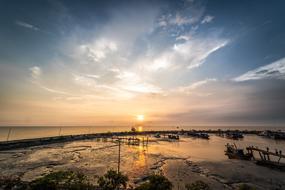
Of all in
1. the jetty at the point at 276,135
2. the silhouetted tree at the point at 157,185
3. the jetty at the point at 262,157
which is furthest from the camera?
the jetty at the point at 276,135

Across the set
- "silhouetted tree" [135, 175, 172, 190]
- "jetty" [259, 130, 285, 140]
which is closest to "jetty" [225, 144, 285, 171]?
"silhouetted tree" [135, 175, 172, 190]

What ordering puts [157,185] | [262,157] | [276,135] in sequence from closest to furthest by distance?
[157,185] → [262,157] → [276,135]

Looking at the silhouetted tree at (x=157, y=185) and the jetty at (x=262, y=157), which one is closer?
the silhouetted tree at (x=157, y=185)

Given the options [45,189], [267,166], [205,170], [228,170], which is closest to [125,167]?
[205,170]

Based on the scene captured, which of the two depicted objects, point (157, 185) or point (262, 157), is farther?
point (262, 157)

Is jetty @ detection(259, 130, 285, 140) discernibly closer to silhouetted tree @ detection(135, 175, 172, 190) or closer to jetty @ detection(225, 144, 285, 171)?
jetty @ detection(225, 144, 285, 171)

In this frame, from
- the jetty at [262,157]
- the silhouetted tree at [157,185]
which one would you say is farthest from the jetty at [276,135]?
the silhouetted tree at [157,185]

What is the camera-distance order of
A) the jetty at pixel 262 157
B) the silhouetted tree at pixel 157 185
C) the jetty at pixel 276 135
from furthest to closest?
the jetty at pixel 276 135 → the jetty at pixel 262 157 → the silhouetted tree at pixel 157 185

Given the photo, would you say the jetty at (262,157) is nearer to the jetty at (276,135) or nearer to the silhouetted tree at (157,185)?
the silhouetted tree at (157,185)

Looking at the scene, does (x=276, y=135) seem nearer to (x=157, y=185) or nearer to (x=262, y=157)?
(x=262, y=157)

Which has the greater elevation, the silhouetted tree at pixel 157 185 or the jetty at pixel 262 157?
the silhouetted tree at pixel 157 185

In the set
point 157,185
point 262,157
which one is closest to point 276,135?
point 262,157

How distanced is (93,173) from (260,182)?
23746 mm

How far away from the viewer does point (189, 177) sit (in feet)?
71.7
